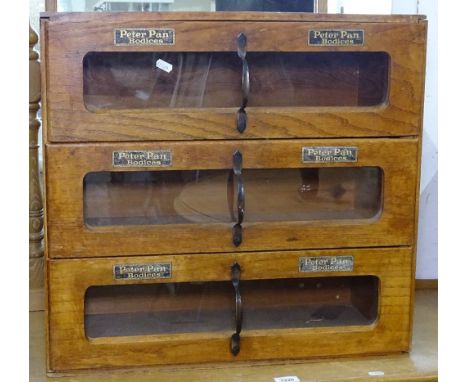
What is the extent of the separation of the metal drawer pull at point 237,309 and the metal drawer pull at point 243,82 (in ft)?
0.65

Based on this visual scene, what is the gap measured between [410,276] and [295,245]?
18 cm

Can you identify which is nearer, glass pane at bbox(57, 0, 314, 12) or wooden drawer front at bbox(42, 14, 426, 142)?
wooden drawer front at bbox(42, 14, 426, 142)

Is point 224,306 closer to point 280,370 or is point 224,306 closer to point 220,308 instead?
point 220,308

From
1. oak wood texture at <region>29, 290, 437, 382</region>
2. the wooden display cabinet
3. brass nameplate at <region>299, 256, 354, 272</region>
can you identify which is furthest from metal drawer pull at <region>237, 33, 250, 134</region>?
oak wood texture at <region>29, 290, 437, 382</region>

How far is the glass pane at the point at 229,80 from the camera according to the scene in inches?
38.8

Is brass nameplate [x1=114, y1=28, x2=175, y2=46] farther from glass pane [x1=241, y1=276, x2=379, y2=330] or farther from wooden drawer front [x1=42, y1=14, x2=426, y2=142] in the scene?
glass pane [x1=241, y1=276, x2=379, y2=330]

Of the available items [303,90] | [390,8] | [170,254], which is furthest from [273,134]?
[390,8]

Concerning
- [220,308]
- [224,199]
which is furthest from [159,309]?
[224,199]

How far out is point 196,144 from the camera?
3.17 feet

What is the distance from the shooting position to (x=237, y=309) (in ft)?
3.32

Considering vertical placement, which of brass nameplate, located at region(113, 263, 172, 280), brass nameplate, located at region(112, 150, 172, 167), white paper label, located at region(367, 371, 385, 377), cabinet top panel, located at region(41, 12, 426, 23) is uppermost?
cabinet top panel, located at region(41, 12, 426, 23)

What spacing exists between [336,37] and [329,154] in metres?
0.16

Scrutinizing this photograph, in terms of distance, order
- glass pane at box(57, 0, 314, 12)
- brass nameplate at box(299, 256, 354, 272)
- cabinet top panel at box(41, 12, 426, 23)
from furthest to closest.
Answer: glass pane at box(57, 0, 314, 12)
brass nameplate at box(299, 256, 354, 272)
cabinet top panel at box(41, 12, 426, 23)

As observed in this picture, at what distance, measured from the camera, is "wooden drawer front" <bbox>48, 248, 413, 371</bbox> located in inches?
38.8
